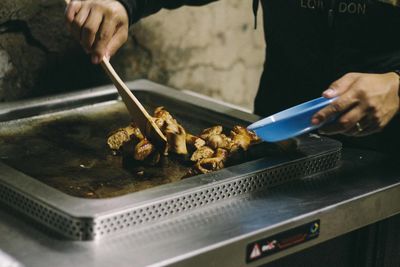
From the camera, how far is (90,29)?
80.4 inches

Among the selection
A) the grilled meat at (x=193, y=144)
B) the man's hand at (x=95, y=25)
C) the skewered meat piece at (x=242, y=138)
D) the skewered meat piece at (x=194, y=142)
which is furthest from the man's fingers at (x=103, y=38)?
the skewered meat piece at (x=242, y=138)

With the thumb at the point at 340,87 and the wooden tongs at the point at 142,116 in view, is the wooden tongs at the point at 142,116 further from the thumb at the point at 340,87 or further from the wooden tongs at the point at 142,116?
the thumb at the point at 340,87

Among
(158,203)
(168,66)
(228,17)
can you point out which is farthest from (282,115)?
(228,17)

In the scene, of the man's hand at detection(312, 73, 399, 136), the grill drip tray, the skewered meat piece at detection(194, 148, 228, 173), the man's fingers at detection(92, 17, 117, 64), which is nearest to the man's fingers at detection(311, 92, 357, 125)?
the man's hand at detection(312, 73, 399, 136)

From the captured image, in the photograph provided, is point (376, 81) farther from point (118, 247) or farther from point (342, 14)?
point (118, 247)

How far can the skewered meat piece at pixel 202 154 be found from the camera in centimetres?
199

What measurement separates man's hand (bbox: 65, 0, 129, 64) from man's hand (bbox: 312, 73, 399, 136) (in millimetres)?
710

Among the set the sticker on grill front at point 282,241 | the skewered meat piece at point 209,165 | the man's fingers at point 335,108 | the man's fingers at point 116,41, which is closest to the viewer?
the sticker on grill front at point 282,241

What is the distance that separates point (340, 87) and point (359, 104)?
2.8 inches

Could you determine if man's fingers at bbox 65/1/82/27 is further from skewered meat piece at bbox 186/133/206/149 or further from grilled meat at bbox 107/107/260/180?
skewered meat piece at bbox 186/133/206/149

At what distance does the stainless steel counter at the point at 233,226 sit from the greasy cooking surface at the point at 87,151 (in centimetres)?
18

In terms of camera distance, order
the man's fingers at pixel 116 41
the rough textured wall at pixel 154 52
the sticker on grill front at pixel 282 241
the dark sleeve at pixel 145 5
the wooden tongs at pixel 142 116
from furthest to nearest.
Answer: the rough textured wall at pixel 154 52 < the dark sleeve at pixel 145 5 < the man's fingers at pixel 116 41 < the wooden tongs at pixel 142 116 < the sticker on grill front at pixel 282 241

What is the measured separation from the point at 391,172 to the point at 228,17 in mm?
1620

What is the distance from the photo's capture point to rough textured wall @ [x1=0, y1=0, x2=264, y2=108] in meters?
2.63
